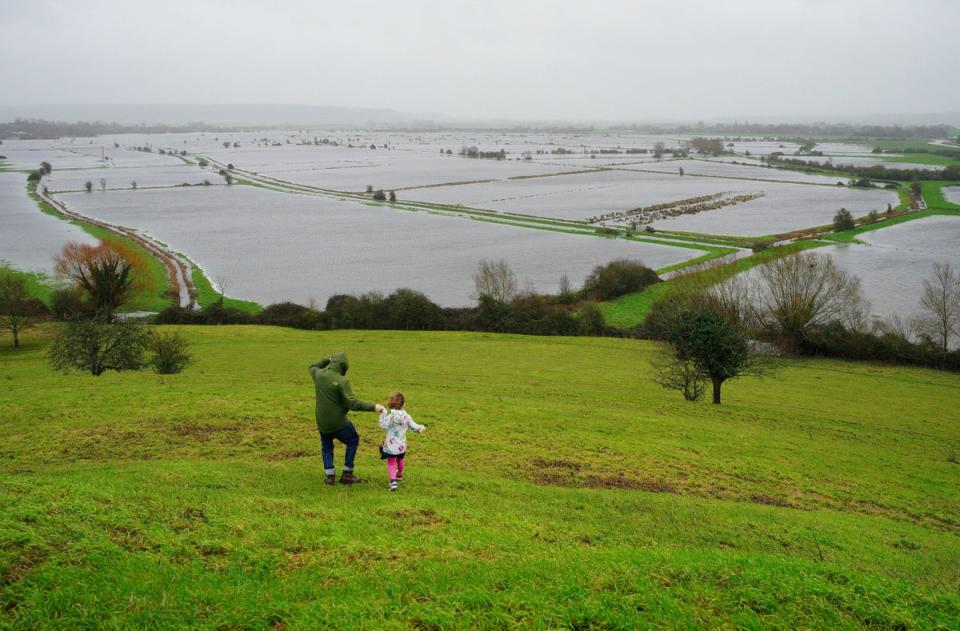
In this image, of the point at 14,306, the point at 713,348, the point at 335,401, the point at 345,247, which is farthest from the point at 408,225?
the point at 335,401

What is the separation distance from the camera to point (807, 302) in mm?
55219

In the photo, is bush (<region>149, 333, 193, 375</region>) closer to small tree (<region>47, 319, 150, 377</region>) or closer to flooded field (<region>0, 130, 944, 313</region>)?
small tree (<region>47, 319, 150, 377</region>)

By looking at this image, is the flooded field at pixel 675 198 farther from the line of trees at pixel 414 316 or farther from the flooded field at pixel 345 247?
the line of trees at pixel 414 316

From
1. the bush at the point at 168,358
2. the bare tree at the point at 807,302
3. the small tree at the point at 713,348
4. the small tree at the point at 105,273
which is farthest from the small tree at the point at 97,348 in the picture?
the bare tree at the point at 807,302

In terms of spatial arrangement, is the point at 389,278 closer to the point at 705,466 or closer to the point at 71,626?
the point at 705,466

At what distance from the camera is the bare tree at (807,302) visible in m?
54.9

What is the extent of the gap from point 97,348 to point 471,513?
28.5m

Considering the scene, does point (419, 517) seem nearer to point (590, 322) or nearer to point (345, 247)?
point (590, 322)

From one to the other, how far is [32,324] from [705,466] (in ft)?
187

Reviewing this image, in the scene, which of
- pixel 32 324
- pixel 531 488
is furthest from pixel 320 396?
pixel 32 324

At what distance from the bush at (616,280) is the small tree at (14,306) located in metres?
51.6

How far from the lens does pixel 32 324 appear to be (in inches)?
2111

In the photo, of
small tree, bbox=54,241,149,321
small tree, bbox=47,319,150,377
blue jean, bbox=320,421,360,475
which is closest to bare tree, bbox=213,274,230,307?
small tree, bbox=54,241,149,321

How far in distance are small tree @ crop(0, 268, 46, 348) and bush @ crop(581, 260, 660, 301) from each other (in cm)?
5163
